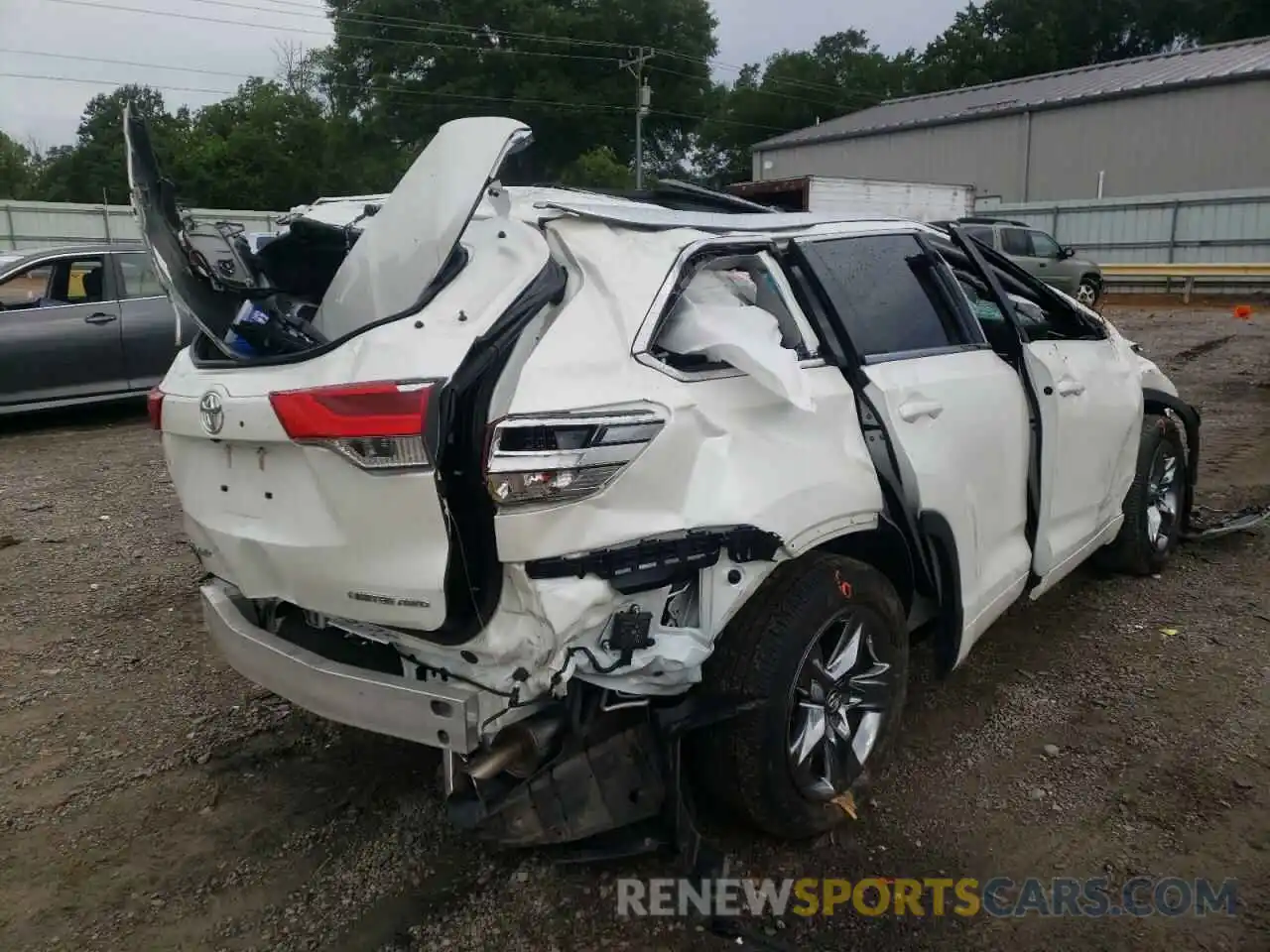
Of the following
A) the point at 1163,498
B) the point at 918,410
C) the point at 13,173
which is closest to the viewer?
the point at 918,410

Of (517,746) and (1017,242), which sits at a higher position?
(1017,242)

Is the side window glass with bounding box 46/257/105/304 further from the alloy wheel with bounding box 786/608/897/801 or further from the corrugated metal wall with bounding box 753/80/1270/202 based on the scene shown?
the corrugated metal wall with bounding box 753/80/1270/202

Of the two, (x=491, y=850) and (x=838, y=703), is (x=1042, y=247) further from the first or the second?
(x=491, y=850)

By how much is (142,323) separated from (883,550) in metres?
8.42

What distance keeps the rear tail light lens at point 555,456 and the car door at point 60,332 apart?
8.33m

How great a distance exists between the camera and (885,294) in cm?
348

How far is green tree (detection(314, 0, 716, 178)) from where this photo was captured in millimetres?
51469

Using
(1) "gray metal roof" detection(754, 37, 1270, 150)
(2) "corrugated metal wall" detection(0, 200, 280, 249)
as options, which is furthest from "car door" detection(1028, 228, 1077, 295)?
(2) "corrugated metal wall" detection(0, 200, 280, 249)

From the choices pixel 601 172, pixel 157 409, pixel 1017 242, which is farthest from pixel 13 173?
pixel 157 409

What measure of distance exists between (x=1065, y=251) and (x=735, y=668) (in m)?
19.5

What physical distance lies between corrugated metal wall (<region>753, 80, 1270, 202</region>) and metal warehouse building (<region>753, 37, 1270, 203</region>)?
0.11 feet

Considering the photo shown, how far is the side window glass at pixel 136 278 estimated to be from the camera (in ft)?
31.4

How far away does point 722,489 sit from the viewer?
2598 mm

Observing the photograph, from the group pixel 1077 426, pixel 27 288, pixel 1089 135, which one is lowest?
pixel 1077 426
